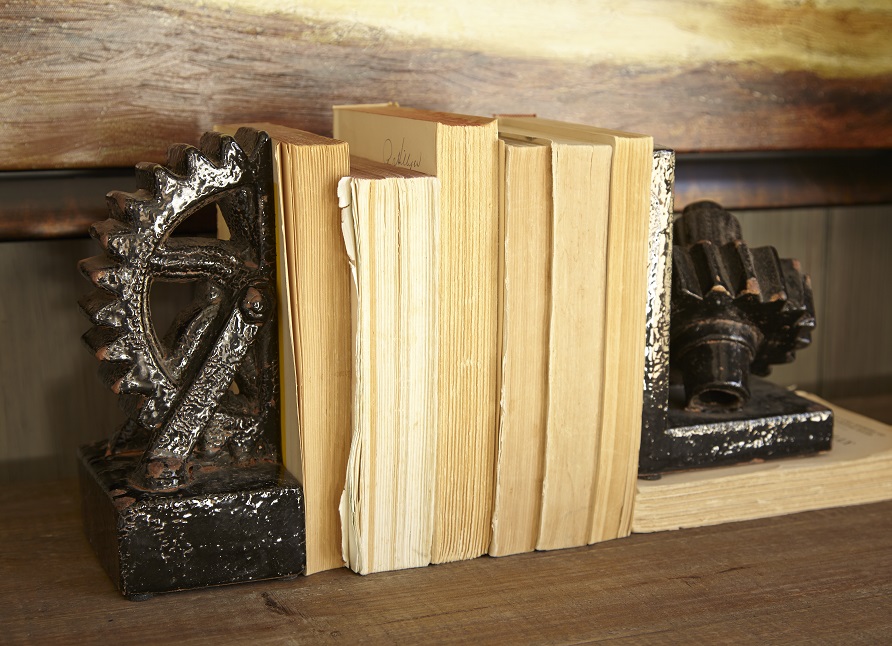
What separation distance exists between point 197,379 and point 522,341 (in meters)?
0.25

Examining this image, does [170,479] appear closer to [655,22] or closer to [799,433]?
[799,433]

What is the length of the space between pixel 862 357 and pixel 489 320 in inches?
31.0

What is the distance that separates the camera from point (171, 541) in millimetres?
711

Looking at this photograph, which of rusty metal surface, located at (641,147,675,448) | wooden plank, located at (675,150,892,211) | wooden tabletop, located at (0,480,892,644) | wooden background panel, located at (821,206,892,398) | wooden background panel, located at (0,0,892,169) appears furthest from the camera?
wooden background panel, located at (821,206,892,398)

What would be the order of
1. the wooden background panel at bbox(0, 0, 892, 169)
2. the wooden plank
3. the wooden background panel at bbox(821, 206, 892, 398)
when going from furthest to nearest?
1. the wooden background panel at bbox(821, 206, 892, 398)
2. the wooden plank
3. the wooden background panel at bbox(0, 0, 892, 169)

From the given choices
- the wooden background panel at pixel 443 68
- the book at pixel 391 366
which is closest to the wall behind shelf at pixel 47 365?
the wooden background panel at pixel 443 68

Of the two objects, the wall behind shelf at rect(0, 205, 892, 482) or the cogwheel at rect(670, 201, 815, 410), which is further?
the wall behind shelf at rect(0, 205, 892, 482)

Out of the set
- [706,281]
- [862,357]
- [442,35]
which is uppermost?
[442,35]

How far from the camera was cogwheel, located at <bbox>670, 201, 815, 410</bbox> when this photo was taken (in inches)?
34.6

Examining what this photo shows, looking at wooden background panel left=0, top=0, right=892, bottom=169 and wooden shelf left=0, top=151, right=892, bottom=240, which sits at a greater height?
wooden background panel left=0, top=0, right=892, bottom=169

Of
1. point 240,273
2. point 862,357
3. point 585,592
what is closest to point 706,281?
point 585,592

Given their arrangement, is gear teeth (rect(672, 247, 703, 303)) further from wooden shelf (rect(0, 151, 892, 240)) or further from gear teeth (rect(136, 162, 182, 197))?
gear teeth (rect(136, 162, 182, 197))

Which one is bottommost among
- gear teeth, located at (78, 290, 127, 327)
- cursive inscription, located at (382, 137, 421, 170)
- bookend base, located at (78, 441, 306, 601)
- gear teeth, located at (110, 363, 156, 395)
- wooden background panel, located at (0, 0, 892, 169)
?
bookend base, located at (78, 441, 306, 601)

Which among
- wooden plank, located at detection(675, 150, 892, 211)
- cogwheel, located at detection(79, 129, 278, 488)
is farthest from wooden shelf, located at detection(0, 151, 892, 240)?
cogwheel, located at detection(79, 129, 278, 488)
